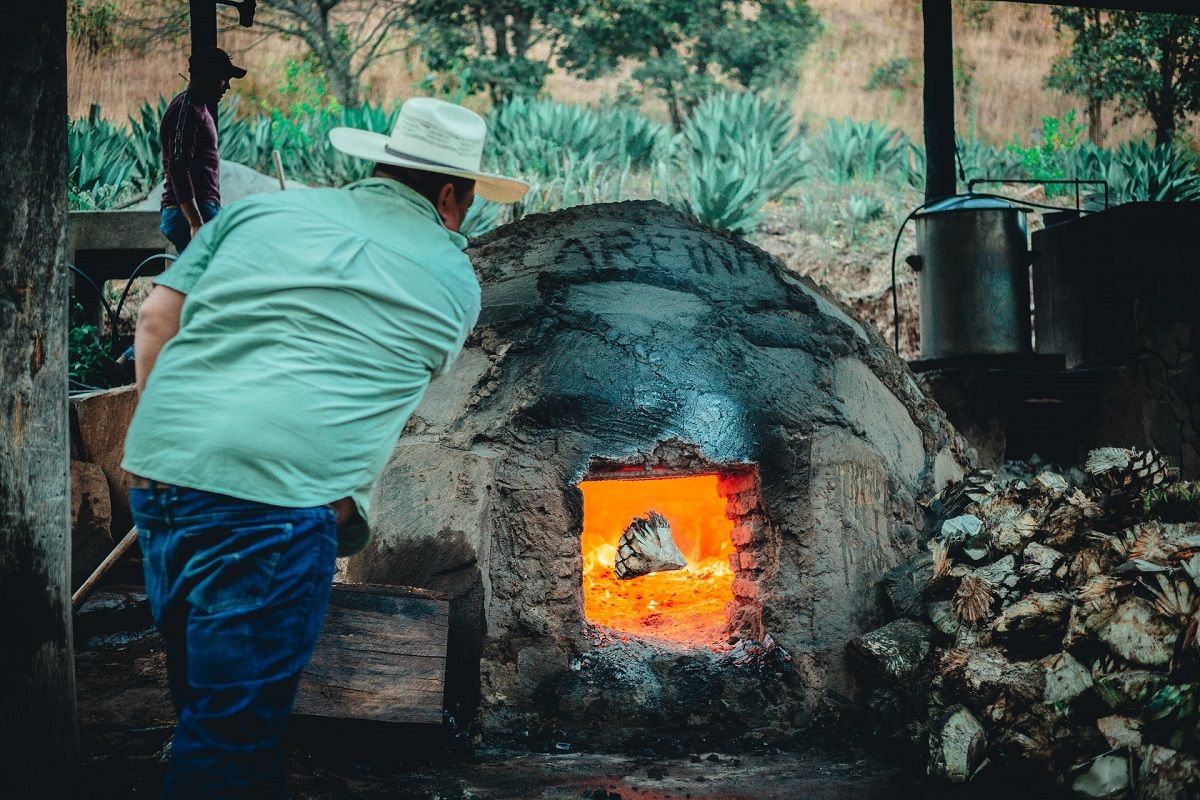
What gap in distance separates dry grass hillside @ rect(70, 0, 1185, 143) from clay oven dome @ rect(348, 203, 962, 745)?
12529 millimetres

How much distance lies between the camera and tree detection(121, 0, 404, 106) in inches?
585

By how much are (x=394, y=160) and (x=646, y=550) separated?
2.60 meters

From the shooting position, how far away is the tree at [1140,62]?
1355cm

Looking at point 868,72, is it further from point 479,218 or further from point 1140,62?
point 479,218

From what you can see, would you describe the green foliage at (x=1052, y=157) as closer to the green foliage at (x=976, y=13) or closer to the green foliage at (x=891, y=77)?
the green foliage at (x=891, y=77)

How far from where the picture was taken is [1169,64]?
13.8m

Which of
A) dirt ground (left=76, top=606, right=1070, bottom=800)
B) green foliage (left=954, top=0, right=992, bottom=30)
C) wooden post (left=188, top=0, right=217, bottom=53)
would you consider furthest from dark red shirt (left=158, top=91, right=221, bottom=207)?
green foliage (left=954, top=0, right=992, bottom=30)

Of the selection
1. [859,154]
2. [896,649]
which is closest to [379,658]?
[896,649]

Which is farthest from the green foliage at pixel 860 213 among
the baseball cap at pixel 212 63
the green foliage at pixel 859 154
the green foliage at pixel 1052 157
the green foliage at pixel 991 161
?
the baseball cap at pixel 212 63

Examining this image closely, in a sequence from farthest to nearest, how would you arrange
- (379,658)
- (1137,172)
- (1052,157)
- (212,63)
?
1. (1052,157)
2. (1137,172)
3. (212,63)
4. (379,658)

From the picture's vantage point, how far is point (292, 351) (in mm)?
2145

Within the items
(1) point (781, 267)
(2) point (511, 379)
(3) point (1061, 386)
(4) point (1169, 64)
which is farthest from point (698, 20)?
(2) point (511, 379)

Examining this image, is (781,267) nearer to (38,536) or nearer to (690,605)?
(690,605)

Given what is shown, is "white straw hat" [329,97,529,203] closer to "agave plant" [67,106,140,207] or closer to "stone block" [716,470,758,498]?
"stone block" [716,470,758,498]
